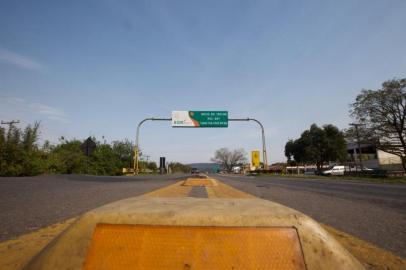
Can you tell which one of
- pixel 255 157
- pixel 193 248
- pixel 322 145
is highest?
pixel 322 145

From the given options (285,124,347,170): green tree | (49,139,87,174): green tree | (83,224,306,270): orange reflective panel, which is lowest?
(83,224,306,270): orange reflective panel

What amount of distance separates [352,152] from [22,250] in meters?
83.6

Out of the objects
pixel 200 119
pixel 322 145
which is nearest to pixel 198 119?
pixel 200 119

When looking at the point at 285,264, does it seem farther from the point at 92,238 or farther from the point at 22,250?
the point at 22,250

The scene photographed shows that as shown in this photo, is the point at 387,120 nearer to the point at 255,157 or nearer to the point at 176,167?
the point at 255,157

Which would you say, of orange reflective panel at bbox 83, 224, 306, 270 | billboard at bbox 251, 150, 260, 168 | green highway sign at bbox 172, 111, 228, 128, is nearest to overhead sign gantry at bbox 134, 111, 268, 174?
green highway sign at bbox 172, 111, 228, 128

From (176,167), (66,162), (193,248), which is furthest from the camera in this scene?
(176,167)

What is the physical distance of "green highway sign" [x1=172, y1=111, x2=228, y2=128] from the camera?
86.7 feet

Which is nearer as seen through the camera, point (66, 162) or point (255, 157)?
point (66, 162)

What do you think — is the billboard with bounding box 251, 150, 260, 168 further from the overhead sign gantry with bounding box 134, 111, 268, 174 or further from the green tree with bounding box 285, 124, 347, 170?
the green tree with bounding box 285, 124, 347, 170

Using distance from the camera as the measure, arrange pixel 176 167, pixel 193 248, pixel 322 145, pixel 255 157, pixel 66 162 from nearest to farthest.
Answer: pixel 193 248, pixel 66 162, pixel 255 157, pixel 322 145, pixel 176 167

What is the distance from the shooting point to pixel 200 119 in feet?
87.7

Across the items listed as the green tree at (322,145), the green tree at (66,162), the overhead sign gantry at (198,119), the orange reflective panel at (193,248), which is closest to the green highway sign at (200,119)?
the overhead sign gantry at (198,119)

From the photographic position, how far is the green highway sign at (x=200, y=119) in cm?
2642
